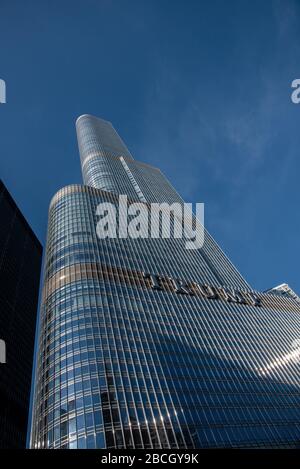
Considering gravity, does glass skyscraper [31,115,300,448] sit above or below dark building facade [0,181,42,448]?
below

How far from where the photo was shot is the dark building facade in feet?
440

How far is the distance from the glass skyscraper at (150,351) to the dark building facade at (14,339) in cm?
5993

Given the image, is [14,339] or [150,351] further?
[14,339]

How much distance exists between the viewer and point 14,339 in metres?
159

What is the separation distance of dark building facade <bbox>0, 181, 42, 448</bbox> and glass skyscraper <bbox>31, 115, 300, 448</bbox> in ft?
197

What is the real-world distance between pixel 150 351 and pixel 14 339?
3916 inches

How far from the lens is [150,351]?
79.3 m

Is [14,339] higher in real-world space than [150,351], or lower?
higher

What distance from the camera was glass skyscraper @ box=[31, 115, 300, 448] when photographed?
63.0m

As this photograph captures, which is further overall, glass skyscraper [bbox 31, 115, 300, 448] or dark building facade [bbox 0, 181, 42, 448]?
dark building facade [bbox 0, 181, 42, 448]

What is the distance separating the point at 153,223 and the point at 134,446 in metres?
100

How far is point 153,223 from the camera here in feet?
495
